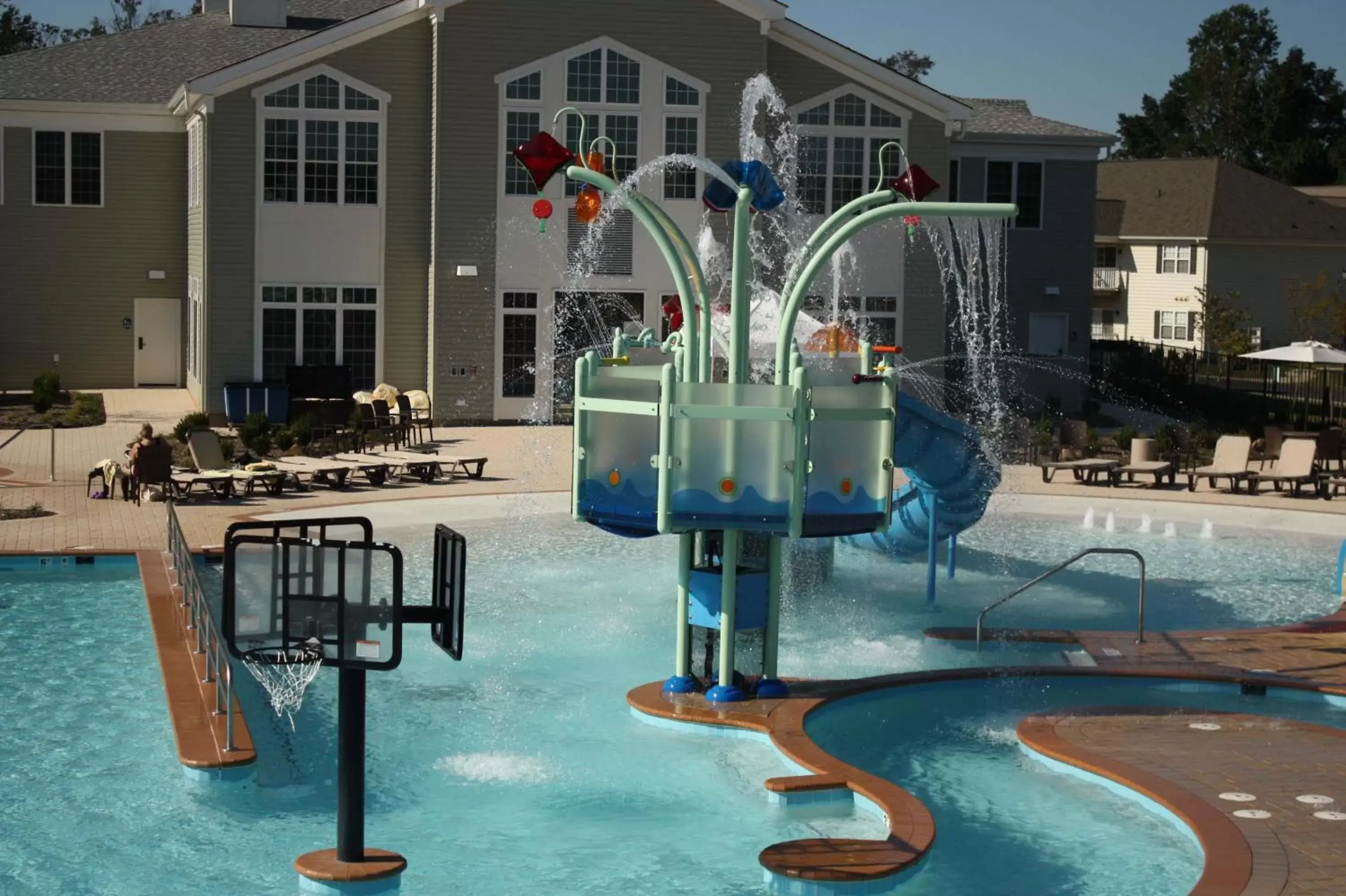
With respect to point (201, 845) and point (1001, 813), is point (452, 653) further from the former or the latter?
point (1001, 813)

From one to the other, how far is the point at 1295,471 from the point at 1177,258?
3731cm

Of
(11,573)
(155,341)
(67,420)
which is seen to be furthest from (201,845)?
(155,341)

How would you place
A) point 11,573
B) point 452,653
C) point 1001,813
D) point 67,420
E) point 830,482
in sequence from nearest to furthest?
point 452,653 → point 1001,813 → point 830,482 → point 11,573 → point 67,420

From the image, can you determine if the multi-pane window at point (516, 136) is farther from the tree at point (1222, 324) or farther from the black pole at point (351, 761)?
the tree at point (1222, 324)

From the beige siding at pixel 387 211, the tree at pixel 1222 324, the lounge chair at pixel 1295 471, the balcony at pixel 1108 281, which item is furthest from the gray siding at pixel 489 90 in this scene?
the balcony at pixel 1108 281

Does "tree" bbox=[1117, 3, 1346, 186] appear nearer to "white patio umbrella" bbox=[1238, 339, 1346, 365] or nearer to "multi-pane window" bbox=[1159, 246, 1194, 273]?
"multi-pane window" bbox=[1159, 246, 1194, 273]

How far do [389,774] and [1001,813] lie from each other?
4.18m

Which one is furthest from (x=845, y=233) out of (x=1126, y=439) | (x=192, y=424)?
(x=1126, y=439)

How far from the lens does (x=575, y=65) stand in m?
32.2

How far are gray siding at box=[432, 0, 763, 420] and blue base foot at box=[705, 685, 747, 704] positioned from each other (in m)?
19.3

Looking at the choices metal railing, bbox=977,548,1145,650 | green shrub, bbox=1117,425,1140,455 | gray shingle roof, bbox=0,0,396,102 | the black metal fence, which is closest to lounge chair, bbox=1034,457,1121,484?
green shrub, bbox=1117,425,1140,455

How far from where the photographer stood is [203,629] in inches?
581

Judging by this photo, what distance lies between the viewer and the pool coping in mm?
10156

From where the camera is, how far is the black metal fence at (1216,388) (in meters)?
36.2
